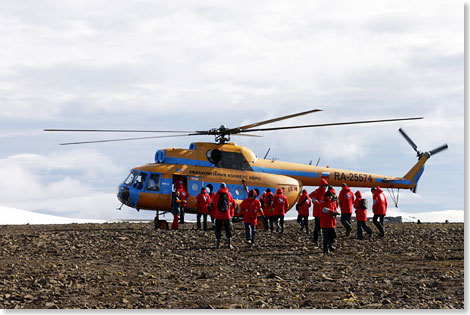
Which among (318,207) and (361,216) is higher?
(318,207)

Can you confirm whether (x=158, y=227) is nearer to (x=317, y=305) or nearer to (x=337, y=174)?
(x=337, y=174)

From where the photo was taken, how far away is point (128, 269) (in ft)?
45.5

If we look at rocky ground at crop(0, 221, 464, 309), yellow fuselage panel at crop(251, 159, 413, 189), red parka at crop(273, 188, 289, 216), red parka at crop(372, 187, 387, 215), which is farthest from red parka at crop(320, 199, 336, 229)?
yellow fuselage panel at crop(251, 159, 413, 189)

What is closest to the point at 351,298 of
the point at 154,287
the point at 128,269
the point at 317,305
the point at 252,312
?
the point at 317,305

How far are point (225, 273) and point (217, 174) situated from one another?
13.3 m

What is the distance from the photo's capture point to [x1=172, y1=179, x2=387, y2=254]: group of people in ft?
53.7

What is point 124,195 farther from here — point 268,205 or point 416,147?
point 416,147

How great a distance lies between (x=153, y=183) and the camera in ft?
81.7

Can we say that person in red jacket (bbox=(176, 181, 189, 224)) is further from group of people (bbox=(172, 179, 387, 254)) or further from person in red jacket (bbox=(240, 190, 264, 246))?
person in red jacket (bbox=(240, 190, 264, 246))

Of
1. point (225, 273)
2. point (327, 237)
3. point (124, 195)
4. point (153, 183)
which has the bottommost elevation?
point (225, 273)

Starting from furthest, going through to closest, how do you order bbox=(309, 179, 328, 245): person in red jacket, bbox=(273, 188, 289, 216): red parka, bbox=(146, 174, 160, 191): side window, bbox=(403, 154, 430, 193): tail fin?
bbox=(403, 154, 430, 193): tail fin < bbox=(146, 174, 160, 191): side window < bbox=(273, 188, 289, 216): red parka < bbox=(309, 179, 328, 245): person in red jacket

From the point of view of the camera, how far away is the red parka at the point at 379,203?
21250mm

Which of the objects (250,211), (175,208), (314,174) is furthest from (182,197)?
(314,174)

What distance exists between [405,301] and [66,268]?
771cm
